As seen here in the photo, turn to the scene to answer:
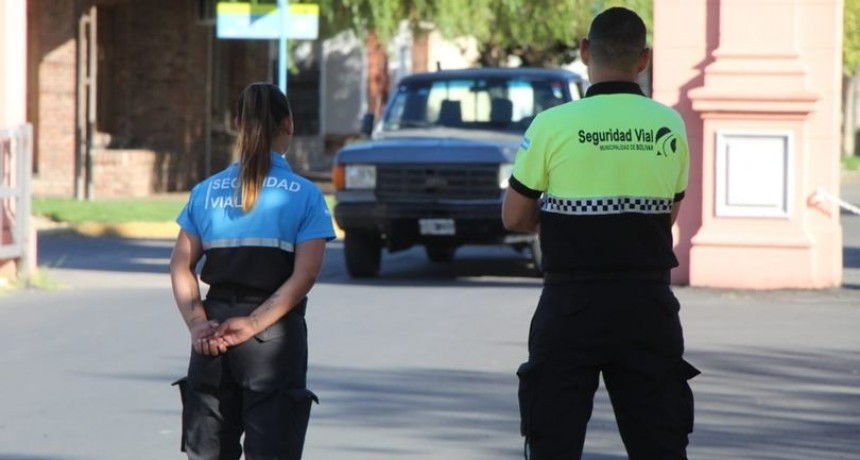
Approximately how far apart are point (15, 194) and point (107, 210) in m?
9.46

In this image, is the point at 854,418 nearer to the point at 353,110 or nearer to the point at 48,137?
the point at 48,137

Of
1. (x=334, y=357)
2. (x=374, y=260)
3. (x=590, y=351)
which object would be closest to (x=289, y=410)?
(x=590, y=351)

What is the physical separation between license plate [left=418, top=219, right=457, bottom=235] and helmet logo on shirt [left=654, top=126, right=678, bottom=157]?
33.9ft

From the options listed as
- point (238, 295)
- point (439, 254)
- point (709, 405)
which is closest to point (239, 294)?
point (238, 295)

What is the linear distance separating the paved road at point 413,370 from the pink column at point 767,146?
33 cm

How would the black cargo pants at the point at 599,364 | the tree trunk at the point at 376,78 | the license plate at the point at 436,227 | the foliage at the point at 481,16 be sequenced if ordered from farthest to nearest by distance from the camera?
the tree trunk at the point at 376,78 < the foliage at the point at 481,16 < the license plate at the point at 436,227 < the black cargo pants at the point at 599,364

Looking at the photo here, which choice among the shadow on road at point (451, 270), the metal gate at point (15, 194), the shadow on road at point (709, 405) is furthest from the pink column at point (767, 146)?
the metal gate at point (15, 194)

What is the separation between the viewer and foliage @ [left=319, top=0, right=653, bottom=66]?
2744 centimetres

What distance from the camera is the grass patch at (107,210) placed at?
75.6 feet

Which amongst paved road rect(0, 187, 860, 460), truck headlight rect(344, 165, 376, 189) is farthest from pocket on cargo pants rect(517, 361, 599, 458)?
truck headlight rect(344, 165, 376, 189)

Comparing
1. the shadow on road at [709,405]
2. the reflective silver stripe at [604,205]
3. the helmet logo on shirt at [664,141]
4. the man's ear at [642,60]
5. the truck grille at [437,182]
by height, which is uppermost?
the man's ear at [642,60]

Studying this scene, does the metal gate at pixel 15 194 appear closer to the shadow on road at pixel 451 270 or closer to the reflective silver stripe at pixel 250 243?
the shadow on road at pixel 451 270

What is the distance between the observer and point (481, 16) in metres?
29.1

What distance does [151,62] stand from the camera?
3005 centimetres
